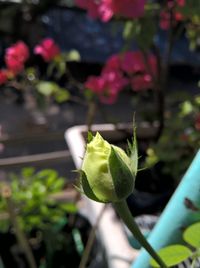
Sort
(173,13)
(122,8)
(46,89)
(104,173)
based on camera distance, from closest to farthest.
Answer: (104,173) < (122,8) < (173,13) < (46,89)

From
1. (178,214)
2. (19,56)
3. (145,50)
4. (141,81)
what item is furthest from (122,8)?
(178,214)

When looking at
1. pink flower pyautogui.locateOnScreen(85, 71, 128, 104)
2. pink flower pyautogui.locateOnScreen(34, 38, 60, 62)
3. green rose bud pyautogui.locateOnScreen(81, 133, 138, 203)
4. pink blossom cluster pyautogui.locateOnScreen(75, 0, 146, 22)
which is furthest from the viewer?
Result: pink flower pyautogui.locateOnScreen(34, 38, 60, 62)

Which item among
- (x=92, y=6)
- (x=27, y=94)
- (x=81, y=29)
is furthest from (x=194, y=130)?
(x=81, y=29)

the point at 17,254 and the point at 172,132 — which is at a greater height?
the point at 172,132

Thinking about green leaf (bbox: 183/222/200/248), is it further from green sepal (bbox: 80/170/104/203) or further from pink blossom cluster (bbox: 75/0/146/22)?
pink blossom cluster (bbox: 75/0/146/22)

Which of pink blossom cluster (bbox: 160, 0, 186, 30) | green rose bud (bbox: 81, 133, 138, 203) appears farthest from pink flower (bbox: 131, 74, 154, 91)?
green rose bud (bbox: 81, 133, 138, 203)

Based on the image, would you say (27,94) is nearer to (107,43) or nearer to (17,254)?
(107,43)

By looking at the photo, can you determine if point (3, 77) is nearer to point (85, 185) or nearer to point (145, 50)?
point (145, 50)
